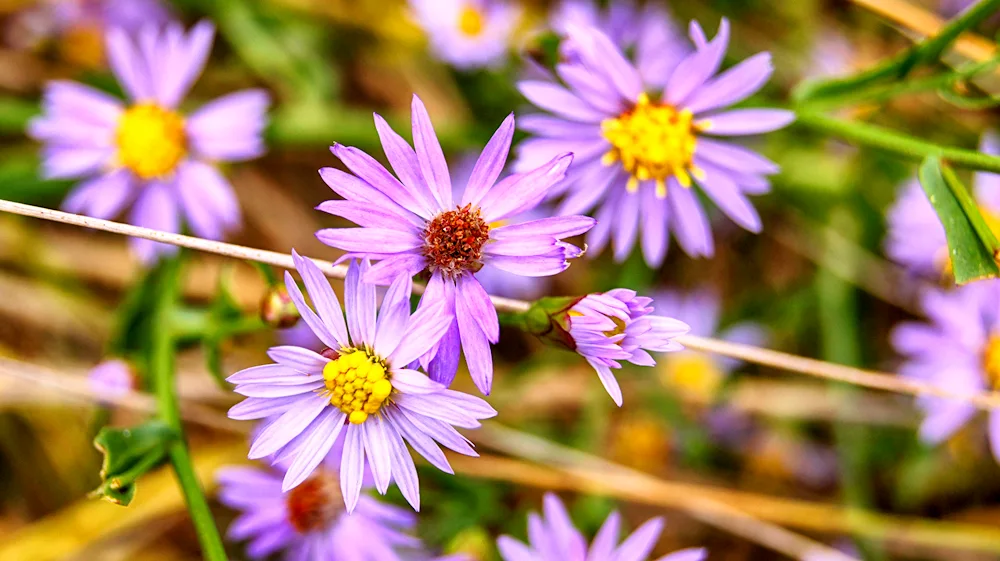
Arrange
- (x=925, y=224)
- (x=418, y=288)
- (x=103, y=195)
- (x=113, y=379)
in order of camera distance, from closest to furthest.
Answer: (x=418, y=288) < (x=113, y=379) < (x=103, y=195) < (x=925, y=224)

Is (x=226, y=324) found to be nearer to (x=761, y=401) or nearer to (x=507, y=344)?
(x=507, y=344)

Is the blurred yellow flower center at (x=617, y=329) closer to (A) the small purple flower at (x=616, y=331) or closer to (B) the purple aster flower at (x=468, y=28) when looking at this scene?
(A) the small purple flower at (x=616, y=331)

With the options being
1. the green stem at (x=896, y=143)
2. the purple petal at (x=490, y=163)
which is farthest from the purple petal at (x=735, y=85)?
the purple petal at (x=490, y=163)

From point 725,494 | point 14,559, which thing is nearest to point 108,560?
point 14,559

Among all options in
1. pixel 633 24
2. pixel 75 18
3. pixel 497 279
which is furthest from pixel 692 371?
pixel 75 18

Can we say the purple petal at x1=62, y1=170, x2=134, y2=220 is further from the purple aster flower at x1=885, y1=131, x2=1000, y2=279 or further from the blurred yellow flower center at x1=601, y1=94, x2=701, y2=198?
the purple aster flower at x1=885, y1=131, x2=1000, y2=279

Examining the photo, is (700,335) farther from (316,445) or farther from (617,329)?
(316,445)

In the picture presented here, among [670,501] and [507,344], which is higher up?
[507,344]
